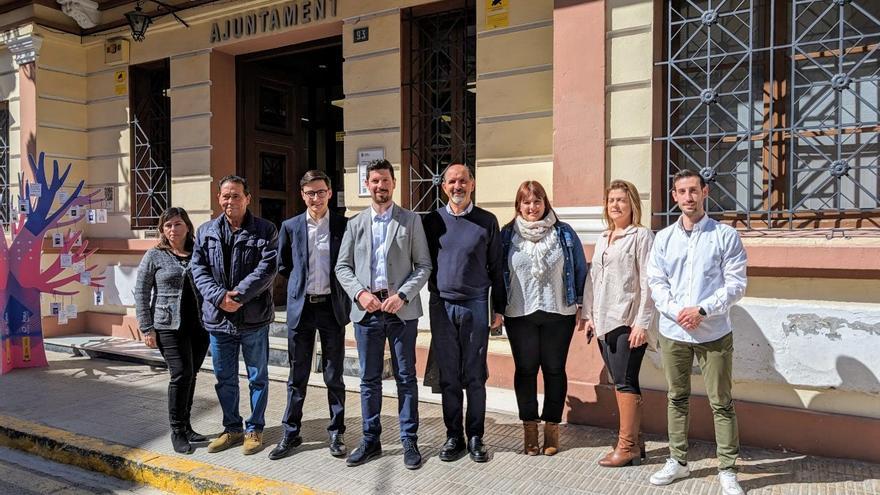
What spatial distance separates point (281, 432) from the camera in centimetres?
500

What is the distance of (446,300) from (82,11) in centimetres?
721

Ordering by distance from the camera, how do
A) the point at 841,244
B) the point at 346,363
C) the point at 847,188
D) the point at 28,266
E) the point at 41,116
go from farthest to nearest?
the point at 41,116
the point at 28,266
the point at 346,363
the point at 847,188
the point at 841,244

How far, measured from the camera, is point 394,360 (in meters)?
4.34

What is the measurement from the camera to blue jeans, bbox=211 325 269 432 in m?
4.57

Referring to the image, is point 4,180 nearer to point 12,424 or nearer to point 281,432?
point 12,424

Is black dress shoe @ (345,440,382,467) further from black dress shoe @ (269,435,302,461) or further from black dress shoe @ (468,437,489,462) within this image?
black dress shoe @ (468,437,489,462)

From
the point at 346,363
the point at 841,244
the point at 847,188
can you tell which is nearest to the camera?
the point at 841,244

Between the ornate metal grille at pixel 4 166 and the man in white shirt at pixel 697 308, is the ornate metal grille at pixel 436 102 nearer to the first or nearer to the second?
the man in white shirt at pixel 697 308

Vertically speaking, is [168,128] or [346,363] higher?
[168,128]

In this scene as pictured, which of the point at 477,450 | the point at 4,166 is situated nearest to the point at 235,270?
the point at 477,450

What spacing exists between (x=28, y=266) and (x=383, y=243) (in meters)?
4.96

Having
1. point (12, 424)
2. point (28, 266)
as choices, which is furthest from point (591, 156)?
point (28, 266)

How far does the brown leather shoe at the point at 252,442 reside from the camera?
4551 millimetres

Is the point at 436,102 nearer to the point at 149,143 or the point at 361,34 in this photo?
the point at 361,34
